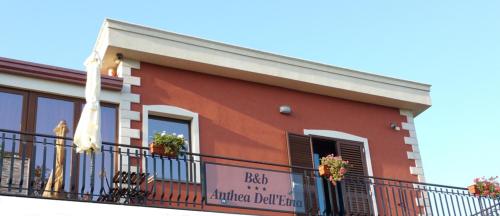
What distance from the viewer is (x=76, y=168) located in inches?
466

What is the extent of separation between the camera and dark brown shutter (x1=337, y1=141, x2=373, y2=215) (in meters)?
14.1

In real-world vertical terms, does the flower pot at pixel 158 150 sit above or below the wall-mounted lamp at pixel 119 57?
below

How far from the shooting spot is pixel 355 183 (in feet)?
47.3

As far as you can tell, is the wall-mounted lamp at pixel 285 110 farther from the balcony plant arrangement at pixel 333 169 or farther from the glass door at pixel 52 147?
the glass door at pixel 52 147

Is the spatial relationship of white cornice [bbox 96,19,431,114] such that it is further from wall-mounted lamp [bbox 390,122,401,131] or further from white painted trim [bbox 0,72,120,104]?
white painted trim [bbox 0,72,120,104]

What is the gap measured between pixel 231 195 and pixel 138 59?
10.7 ft

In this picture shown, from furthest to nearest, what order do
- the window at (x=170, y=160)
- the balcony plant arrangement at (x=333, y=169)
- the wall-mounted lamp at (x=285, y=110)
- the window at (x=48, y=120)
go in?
the wall-mounted lamp at (x=285, y=110) → the balcony plant arrangement at (x=333, y=169) → the window at (x=170, y=160) → the window at (x=48, y=120)

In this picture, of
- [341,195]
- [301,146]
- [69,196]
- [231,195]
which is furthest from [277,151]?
[69,196]

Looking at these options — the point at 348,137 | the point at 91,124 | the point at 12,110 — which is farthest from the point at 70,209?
the point at 348,137

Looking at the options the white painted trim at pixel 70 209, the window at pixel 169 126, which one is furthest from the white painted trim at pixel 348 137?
the white painted trim at pixel 70 209

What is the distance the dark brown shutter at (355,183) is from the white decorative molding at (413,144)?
1.30 metres

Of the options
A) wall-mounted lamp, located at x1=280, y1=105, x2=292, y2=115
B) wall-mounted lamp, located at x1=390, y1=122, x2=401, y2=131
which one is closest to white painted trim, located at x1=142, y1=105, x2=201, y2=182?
wall-mounted lamp, located at x1=280, y1=105, x2=292, y2=115

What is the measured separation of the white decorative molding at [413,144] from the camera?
15.7 meters

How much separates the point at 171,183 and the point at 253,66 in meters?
3.85
